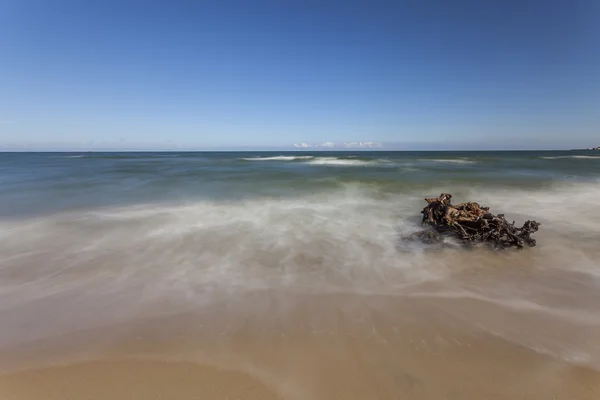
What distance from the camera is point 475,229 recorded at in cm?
548

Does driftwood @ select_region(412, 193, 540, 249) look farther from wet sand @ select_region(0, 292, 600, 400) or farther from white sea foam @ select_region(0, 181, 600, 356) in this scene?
wet sand @ select_region(0, 292, 600, 400)

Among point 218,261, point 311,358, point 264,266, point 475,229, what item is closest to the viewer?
point 311,358

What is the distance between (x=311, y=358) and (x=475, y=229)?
4547mm

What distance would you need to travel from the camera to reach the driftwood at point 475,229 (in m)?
5.21

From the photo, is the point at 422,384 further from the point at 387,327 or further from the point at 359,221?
the point at 359,221

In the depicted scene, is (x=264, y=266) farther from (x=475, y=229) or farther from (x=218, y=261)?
(x=475, y=229)

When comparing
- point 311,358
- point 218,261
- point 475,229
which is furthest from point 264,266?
point 475,229

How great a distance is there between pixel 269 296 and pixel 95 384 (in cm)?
192

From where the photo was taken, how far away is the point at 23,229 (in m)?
6.83

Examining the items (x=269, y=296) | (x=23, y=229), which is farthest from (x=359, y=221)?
(x=23, y=229)

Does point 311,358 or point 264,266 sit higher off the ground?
point 264,266

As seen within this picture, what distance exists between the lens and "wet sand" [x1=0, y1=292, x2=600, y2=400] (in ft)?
7.41

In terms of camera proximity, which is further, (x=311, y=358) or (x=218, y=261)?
(x=218, y=261)

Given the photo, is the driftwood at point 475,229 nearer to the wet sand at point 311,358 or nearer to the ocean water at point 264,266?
the ocean water at point 264,266
